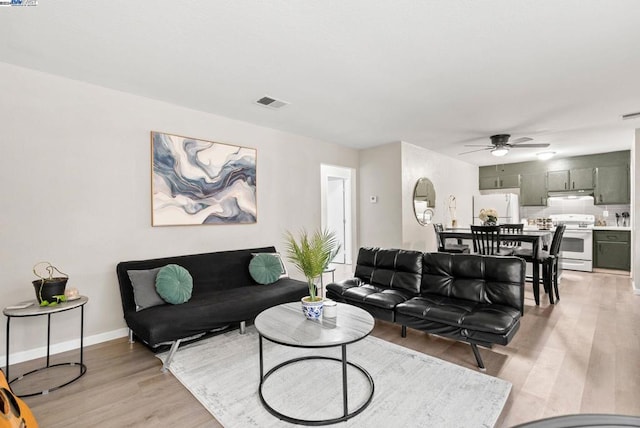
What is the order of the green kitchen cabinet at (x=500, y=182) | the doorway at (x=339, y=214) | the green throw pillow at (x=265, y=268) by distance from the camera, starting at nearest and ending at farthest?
the green throw pillow at (x=265, y=268) → the doorway at (x=339, y=214) → the green kitchen cabinet at (x=500, y=182)

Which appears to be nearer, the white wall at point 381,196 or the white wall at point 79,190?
the white wall at point 79,190

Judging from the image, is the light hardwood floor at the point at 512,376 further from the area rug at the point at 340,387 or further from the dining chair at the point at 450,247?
the dining chair at the point at 450,247

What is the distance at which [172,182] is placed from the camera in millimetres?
3402

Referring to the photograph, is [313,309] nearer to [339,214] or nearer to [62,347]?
[62,347]

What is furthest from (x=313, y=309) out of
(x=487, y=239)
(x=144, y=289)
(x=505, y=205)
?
(x=505, y=205)

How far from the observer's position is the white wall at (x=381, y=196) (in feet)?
17.5

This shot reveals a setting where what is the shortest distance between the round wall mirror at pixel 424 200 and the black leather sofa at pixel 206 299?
3.03 m

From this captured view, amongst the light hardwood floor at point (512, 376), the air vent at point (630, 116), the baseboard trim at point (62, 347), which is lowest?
the light hardwood floor at point (512, 376)

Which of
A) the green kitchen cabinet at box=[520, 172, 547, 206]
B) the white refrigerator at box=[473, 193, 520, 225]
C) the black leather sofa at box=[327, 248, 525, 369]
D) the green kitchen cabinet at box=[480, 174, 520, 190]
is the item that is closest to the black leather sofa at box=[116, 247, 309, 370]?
the black leather sofa at box=[327, 248, 525, 369]

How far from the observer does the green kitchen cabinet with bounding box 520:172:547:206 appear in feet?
22.9

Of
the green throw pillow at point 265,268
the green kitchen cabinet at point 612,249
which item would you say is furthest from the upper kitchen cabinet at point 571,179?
the green throw pillow at point 265,268

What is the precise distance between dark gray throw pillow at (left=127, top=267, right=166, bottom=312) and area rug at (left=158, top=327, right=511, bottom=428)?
0.48m

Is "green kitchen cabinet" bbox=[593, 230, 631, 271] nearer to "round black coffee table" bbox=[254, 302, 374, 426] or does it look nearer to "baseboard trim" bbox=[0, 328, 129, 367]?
"round black coffee table" bbox=[254, 302, 374, 426]

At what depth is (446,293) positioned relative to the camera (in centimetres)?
301
